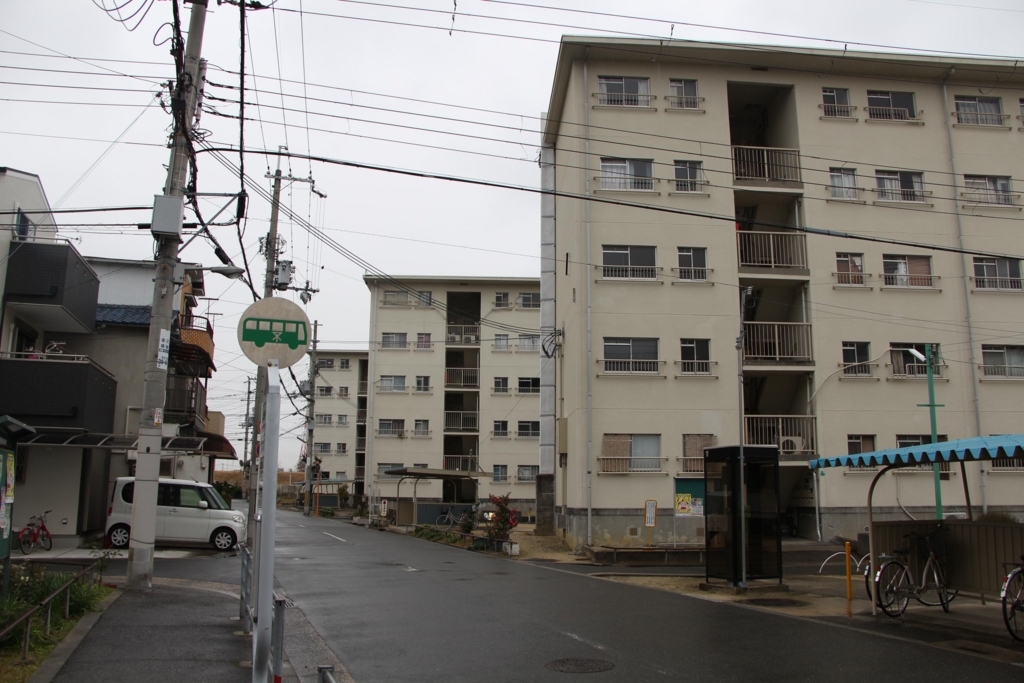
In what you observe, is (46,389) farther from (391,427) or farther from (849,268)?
(391,427)

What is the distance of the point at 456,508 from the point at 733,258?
1911 cm

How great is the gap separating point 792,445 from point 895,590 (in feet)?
51.3

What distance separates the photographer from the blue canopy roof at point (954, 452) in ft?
32.9

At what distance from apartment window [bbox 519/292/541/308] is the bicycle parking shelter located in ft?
138

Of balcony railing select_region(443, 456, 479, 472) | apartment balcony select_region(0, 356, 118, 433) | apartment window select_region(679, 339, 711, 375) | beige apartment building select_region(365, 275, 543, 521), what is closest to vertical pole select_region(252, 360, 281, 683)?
apartment balcony select_region(0, 356, 118, 433)

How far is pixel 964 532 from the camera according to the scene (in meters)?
12.4

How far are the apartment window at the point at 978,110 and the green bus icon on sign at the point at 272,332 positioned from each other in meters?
31.2

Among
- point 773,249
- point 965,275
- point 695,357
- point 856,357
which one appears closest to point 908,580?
point 695,357

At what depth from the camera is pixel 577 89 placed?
28703 millimetres

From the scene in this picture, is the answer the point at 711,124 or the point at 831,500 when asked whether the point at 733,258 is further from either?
the point at 831,500

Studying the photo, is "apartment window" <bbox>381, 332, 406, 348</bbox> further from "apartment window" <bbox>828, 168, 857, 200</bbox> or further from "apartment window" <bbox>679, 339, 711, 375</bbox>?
"apartment window" <bbox>828, 168, 857, 200</bbox>

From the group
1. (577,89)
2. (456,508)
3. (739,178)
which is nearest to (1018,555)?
(739,178)

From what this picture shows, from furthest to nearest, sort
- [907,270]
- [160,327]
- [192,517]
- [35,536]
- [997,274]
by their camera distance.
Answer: [997,274], [907,270], [192,517], [35,536], [160,327]

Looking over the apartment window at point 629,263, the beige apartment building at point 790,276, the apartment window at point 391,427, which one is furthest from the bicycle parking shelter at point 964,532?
the apartment window at point 391,427
